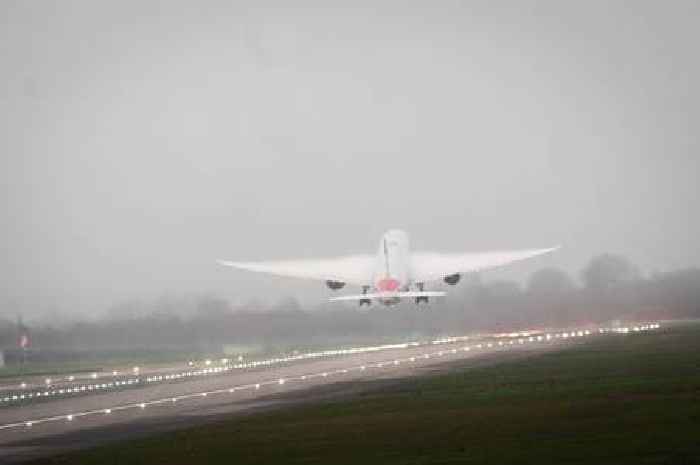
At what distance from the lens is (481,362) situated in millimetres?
77438

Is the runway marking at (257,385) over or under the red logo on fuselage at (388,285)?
under

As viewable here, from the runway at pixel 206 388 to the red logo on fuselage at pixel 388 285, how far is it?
14.2ft

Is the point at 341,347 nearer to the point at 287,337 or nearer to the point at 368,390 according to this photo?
the point at 287,337

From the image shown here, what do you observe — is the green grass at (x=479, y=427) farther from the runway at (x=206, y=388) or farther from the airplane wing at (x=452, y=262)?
the airplane wing at (x=452, y=262)

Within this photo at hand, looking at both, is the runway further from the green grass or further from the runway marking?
the green grass

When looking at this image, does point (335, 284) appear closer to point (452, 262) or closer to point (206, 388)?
point (452, 262)

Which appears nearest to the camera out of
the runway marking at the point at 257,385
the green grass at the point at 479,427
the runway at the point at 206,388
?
the green grass at the point at 479,427

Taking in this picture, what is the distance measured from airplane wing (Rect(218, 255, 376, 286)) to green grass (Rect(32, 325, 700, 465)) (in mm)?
53658

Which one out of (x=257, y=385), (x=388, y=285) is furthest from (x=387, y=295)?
(x=257, y=385)

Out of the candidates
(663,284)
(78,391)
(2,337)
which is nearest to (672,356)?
(78,391)

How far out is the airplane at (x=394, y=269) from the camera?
364 feet

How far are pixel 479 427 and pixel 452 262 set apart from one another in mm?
77150

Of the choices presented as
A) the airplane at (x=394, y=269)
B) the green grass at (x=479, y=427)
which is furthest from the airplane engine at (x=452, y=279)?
the green grass at (x=479, y=427)

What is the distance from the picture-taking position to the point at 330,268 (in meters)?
125
